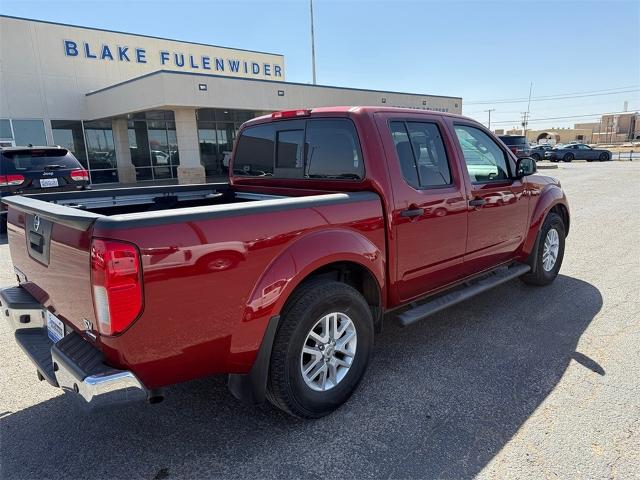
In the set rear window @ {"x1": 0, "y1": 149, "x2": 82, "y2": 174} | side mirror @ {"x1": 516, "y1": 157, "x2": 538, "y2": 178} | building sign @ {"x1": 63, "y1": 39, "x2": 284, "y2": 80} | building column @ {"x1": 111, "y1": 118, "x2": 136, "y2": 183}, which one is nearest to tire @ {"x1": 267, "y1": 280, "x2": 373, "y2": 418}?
side mirror @ {"x1": 516, "y1": 157, "x2": 538, "y2": 178}

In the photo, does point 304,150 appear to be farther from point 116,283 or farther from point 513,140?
point 513,140

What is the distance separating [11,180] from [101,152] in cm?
1511

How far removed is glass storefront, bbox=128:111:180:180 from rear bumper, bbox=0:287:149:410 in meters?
21.1

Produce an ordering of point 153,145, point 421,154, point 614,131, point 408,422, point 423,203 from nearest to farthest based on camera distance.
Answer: point 408,422, point 423,203, point 421,154, point 153,145, point 614,131

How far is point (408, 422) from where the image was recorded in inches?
109

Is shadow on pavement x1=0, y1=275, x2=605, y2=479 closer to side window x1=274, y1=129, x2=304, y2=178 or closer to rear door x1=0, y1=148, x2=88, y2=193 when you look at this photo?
side window x1=274, y1=129, x2=304, y2=178

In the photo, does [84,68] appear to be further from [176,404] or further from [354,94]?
[176,404]

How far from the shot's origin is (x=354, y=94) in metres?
23.3

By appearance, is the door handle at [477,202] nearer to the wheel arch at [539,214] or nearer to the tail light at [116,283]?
the wheel arch at [539,214]

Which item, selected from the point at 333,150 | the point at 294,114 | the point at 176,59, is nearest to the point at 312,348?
the point at 333,150

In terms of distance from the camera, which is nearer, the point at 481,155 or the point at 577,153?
the point at 481,155

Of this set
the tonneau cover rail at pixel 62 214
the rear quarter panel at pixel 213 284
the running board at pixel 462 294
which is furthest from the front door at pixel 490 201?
the tonneau cover rail at pixel 62 214

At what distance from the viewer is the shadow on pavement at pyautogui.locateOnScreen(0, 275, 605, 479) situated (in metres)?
2.41

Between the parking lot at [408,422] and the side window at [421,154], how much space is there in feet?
4.79
